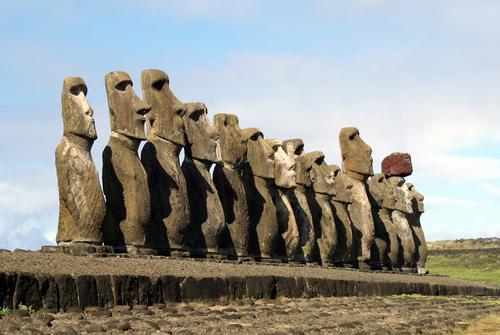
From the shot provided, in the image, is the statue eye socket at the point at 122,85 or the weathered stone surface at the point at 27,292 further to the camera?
the statue eye socket at the point at 122,85

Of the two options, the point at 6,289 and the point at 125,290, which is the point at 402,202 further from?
the point at 6,289

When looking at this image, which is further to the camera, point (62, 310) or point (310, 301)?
point (310, 301)

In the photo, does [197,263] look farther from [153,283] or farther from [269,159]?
[269,159]

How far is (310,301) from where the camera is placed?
13.7 m

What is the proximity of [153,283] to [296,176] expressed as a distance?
416 inches

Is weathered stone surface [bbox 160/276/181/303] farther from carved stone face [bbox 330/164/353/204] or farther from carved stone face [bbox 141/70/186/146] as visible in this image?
carved stone face [bbox 330/164/353/204]

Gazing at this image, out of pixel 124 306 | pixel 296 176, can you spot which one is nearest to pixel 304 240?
pixel 296 176

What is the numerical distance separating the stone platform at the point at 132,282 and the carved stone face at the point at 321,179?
6337 millimetres

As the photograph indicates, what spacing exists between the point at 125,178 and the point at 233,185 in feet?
12.4

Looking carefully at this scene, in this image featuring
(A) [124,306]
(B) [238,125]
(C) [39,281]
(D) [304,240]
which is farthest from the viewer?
(D) [304,240]

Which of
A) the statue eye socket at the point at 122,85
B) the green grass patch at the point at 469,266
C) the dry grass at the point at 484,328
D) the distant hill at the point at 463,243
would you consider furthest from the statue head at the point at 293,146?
the distant hill at the point at 463,243

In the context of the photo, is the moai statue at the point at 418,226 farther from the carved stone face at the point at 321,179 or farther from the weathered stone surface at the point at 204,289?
the weathered stone surface at the point at 204,289

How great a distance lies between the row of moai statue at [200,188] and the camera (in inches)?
529

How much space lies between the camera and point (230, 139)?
1847 cm
